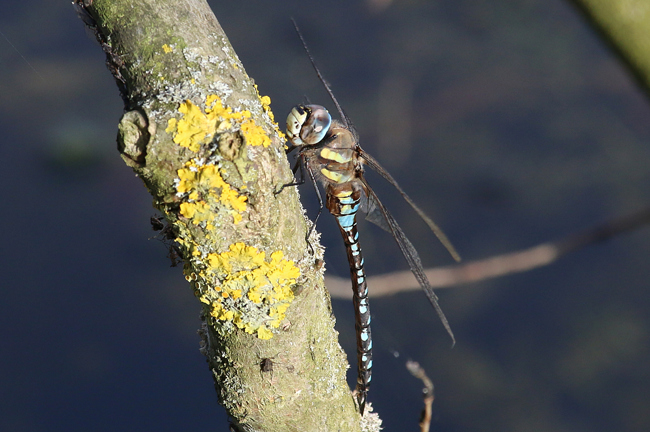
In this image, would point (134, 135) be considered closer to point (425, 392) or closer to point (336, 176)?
point (336, 176)

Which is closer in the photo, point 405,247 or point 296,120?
point 296,120

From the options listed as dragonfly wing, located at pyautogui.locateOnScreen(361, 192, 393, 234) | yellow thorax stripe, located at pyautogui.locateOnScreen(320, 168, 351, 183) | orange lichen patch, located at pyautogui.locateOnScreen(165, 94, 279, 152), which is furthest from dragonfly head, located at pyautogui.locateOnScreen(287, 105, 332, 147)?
orange lichen patch, located at pyautogui.locateOnScreen(165, 94, 279, 152)

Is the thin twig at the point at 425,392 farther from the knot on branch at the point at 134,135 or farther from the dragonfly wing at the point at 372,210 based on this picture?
the knot on branch at the point at 134,135

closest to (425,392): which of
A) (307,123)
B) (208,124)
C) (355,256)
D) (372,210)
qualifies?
(355,256)

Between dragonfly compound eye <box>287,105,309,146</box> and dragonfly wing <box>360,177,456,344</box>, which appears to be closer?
dragonfly compound eye <box>287,105,309,146</box>

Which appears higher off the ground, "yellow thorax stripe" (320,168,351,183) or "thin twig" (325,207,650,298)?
"yellow thorax stripe" (320,168,351,183)

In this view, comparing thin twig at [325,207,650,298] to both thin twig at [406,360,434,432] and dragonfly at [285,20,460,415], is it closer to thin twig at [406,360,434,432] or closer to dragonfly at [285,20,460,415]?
dragonfly at [285,20,460,415]

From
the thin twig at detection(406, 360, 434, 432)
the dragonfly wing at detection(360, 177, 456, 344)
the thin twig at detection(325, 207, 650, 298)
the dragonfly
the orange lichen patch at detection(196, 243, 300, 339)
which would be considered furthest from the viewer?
the dragonfly wing at detection(360, 177, 456, 344)

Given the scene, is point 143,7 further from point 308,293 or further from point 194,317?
point 194,317
